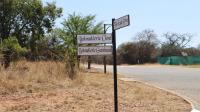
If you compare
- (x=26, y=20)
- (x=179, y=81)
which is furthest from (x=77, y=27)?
(x=179, y=81)

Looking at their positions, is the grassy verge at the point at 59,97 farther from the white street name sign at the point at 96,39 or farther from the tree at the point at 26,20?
the tree at the point at 26,20

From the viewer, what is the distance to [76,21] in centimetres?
4350

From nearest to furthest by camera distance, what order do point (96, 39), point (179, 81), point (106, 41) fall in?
point (106, 41) → point (96, 39) → point (179, 81)

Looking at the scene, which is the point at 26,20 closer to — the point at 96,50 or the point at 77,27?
the point at 77,27

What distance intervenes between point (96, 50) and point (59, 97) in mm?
3159

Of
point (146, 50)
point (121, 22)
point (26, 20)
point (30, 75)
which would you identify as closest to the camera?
point (121, 22)

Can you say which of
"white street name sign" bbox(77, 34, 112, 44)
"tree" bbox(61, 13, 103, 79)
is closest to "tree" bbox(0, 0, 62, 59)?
"tree" bbox(61, 13, 103, 79)

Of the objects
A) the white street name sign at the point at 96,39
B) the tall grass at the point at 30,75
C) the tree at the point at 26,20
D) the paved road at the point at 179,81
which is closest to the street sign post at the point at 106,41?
the white street name sign at the point at 96,39

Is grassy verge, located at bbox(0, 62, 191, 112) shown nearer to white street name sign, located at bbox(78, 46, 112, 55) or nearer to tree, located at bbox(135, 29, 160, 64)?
white street name sign, located at bbox(78, 46, 112, 55)

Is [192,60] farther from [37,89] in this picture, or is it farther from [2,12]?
[37,89]

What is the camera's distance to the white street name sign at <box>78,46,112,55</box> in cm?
1112

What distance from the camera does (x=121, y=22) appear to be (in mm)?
10383

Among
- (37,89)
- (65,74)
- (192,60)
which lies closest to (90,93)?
(37,89)

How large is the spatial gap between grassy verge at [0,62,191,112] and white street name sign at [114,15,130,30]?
248cm
